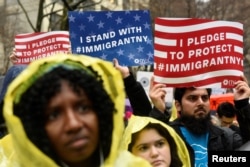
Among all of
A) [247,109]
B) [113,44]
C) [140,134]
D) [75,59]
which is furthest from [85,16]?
[75,59]

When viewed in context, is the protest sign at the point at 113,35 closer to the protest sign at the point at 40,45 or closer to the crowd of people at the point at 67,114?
the protest sign at the point at 40,45

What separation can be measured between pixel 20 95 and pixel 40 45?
5.17 meters

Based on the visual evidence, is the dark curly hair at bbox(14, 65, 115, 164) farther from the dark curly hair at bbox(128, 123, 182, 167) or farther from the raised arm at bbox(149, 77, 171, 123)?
the raised arm at bbox(149, 77, 171, 123)

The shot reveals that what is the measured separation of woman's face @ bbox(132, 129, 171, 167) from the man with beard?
23.6 inches

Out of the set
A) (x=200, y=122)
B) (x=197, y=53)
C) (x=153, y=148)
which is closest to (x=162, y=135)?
(x=153, y=148)

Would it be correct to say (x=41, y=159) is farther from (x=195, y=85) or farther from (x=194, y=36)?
(x=194, y=36)

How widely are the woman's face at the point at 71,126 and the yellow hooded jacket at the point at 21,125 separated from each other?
0.06 meters

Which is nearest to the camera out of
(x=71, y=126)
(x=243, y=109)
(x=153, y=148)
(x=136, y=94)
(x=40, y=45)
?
(x=71, y=126)

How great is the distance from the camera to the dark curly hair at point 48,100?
1788mm

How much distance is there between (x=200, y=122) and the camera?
3742 mm

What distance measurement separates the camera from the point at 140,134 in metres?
2.97

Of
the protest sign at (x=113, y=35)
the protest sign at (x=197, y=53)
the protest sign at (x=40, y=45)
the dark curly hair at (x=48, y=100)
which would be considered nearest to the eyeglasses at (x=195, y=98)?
the protest sign at (x=197, y=53)

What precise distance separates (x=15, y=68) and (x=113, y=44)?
5.33 ft

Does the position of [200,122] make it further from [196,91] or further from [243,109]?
[196,91]
